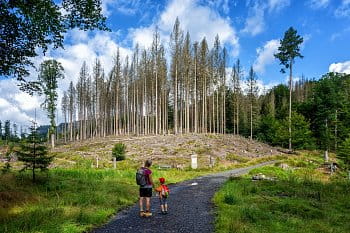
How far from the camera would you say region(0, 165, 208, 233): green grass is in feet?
23.1

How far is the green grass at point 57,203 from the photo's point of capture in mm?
7043

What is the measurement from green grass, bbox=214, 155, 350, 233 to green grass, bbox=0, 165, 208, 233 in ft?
13.0

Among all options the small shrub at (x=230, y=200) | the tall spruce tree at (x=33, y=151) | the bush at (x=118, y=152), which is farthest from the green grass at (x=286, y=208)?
the bush at (x=118, y=152)

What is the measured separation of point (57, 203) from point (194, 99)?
46372 mm

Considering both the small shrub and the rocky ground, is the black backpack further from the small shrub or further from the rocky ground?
the rocky ground

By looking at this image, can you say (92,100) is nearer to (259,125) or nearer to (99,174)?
(259,125)

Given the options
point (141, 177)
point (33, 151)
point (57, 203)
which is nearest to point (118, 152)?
point (33, 151)

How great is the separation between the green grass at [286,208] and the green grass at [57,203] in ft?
13.0

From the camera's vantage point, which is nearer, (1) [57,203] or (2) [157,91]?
(1) [57,203]

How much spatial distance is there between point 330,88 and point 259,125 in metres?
18.2

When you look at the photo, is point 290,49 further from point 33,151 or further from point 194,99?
point 33,151

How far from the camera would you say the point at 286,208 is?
10.0m

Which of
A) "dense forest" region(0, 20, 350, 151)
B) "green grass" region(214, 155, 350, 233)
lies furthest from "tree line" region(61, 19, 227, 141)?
"green grass" region(214, 155, 350, 233)

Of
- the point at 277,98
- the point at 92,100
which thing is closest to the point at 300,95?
the point at 277,98
